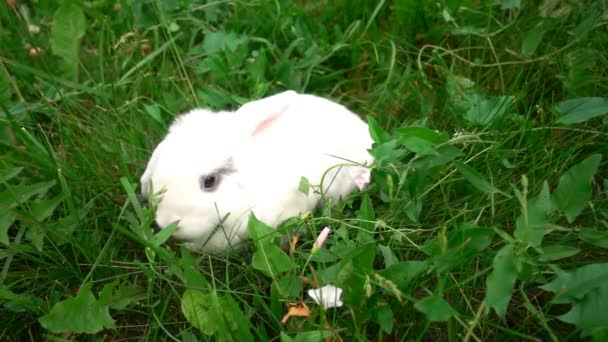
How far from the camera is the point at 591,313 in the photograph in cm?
163

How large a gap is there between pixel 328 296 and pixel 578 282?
2.49 feet

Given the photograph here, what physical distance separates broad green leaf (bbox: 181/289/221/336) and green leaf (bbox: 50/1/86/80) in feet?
5.33

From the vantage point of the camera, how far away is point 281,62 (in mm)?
3186

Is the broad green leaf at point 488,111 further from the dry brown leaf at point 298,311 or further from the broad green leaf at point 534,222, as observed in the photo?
the dry brown leaf at point 298,311

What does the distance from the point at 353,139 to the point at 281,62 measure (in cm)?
80

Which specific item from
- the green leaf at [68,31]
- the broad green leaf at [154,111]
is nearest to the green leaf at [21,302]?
the broad green leaf at [154,111]

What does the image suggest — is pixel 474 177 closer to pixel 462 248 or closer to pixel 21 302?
pixel 462 248

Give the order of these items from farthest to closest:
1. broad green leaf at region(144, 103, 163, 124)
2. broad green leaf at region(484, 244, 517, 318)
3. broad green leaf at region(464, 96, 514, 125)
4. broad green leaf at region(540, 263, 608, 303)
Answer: broad green leaf at region(144, 103, 163, 124) < broad green leaf at region(464, 96, 514, 125) < broad green leaf at region(540, 263, 608, 303) < broad green leaf at region(484, 244, 517, 318)

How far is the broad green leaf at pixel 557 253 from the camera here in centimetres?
181

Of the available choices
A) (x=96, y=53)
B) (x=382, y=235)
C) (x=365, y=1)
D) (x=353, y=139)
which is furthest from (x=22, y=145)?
(x=365, y=1)

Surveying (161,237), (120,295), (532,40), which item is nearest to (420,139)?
(161,237)

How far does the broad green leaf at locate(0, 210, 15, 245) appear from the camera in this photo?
2072 millimetres

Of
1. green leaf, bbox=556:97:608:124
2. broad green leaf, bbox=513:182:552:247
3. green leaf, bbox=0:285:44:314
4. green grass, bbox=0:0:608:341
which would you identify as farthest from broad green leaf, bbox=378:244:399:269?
green leaf, bbox=0:285:44:314

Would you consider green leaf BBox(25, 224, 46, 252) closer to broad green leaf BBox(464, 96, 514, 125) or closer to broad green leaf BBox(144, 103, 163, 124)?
broad green leaf BBox(144, 103, 163, 124)
